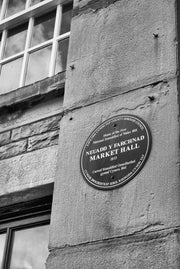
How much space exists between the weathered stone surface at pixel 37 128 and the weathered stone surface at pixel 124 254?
1278 mm

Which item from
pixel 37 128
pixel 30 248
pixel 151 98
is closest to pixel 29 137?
pixel 37 128

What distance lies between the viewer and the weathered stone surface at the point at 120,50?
4344mm

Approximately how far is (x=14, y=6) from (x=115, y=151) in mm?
3007

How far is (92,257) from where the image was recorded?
3725 millimetres

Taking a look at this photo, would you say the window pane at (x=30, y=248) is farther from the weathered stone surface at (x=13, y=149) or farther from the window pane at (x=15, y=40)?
the window pane at (x=15, y=40)

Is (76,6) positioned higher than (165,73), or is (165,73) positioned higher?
(76,6)

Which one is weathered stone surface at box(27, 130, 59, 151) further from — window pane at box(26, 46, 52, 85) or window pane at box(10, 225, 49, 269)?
window pane at box(26, 46, 52, 85)

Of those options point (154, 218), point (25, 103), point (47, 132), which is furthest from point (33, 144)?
point (154, 218)

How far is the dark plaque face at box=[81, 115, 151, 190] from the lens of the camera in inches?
156

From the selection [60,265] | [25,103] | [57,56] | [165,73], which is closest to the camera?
[60,265]

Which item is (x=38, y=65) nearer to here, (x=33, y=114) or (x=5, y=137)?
(x=33, y=114)

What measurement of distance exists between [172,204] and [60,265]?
849 millimetres

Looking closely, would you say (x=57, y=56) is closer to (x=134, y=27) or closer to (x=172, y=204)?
(x=134, y=27)

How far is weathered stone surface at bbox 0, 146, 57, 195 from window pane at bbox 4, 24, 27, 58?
1.54m
